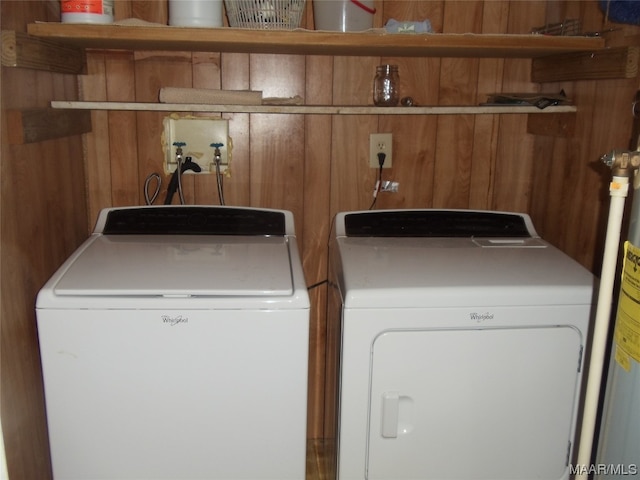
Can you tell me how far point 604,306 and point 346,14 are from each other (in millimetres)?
1044

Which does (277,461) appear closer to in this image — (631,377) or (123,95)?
(631,377)

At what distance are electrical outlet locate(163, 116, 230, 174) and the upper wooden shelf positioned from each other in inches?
12.5

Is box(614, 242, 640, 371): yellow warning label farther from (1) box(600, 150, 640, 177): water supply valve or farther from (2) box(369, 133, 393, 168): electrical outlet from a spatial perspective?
(2) box(369, 133, 393, 168): electrical outlet

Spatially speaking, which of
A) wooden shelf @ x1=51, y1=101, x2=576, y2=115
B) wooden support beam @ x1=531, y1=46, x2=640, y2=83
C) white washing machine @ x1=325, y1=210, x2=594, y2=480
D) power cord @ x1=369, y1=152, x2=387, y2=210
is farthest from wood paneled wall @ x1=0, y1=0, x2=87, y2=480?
wooden support beam @ x1=531, y1=46, x2=640, y2=83

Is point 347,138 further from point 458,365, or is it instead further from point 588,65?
point 458,365

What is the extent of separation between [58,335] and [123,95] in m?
0.89

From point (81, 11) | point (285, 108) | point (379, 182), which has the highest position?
point (81, 11)

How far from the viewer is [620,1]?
1.50m

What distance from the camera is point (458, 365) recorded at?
1470 millimetres

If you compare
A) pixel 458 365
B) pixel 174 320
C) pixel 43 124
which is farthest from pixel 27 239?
pixel 458 365

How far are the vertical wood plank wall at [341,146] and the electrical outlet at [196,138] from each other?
0.03 meters

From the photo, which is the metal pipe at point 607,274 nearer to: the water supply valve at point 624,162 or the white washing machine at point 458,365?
the water supply valve at point 624,162

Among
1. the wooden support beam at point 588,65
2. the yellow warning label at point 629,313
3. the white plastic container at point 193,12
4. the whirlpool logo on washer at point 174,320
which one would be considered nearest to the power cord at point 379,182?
the wooden support beam at point 588,65

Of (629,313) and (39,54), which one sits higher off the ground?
(39,54)
